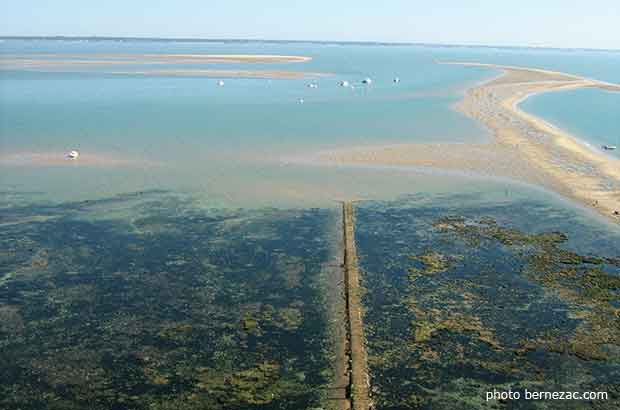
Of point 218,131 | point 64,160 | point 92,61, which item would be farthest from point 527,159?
point 92,61

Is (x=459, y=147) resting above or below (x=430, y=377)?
above

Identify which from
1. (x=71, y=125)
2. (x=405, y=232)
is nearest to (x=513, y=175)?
(x=405, y=232)

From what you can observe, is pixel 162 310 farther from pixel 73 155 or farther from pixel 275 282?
pixel 73 155

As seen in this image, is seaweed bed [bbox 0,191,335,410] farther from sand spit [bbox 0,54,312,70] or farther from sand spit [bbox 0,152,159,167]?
sand spit [bbox 0,54,312,70]

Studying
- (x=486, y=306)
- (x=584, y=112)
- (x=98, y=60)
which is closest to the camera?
(x=486, y=306)

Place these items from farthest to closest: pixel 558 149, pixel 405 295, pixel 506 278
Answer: pixel 558 149 → pixel 506 278 → pixel 405 295

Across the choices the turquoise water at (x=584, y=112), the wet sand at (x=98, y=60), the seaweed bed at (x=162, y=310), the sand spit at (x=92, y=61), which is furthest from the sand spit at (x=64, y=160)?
the wet sand at (x=98, y=60)

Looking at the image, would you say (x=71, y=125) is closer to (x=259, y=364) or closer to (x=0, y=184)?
(x=0, y=184)

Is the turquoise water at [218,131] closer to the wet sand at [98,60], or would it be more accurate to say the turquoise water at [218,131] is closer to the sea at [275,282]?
the sea at [275,282]

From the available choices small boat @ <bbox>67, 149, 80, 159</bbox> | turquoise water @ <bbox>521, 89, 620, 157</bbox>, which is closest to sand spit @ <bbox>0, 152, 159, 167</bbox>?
small boat @ <bbox>67, 149, 80, 159</bbox>
